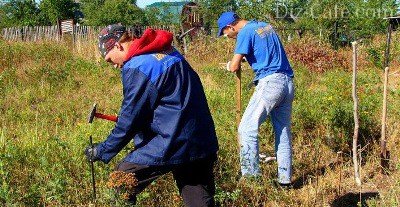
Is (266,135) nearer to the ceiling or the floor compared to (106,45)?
nearer to the floor

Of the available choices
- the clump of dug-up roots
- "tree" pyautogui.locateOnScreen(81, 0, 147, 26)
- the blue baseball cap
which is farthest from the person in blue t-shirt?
"tree" pyautogui.locateOnScreen(81, 0, 147, 26)

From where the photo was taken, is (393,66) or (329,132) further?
(393,66)

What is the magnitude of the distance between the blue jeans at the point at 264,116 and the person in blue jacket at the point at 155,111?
865 millimetres

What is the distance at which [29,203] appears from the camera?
2.93m

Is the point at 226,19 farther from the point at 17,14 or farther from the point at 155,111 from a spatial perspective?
the point at 17,14

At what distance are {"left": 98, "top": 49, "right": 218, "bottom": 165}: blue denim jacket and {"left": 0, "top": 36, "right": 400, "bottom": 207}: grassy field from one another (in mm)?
345

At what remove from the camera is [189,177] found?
101 inches

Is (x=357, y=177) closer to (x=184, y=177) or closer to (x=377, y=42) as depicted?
(x=184, y=177)

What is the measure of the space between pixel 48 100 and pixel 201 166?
15.9 ft

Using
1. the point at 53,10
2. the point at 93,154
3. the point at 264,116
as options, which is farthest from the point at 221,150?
the point at 53,10

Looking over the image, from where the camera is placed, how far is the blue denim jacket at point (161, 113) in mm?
2275

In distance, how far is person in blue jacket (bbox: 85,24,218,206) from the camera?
229 centimetres

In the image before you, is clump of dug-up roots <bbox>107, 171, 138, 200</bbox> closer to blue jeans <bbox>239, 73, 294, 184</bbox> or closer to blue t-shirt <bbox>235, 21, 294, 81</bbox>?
blue jeans <bbox>239, 73, 294, 184</bbox>

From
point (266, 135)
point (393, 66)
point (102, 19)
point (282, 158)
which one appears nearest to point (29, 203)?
point (282, 158)
